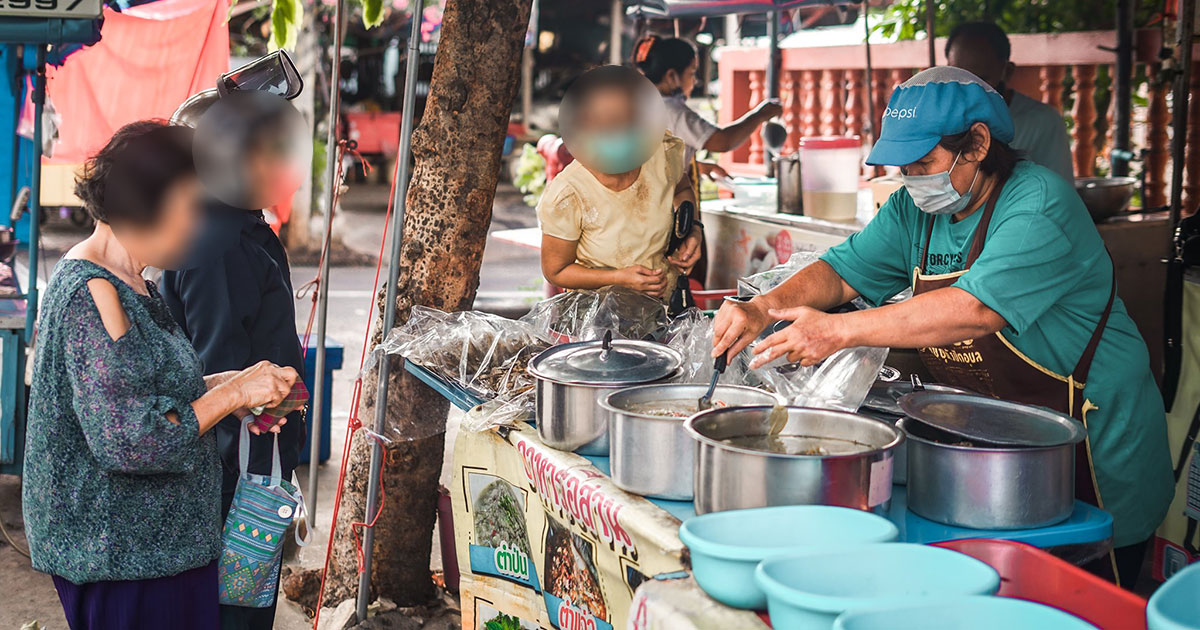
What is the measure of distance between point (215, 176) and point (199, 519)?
740 mm

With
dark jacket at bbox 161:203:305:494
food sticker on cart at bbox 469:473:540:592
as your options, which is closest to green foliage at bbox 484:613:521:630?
food sticker on cart at bbox 469:473:540:592

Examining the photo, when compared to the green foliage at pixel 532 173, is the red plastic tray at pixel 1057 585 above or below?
below

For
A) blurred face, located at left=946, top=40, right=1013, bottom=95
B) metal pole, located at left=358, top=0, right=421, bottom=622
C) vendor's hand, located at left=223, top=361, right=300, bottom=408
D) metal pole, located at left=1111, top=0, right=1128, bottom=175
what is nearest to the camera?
vendor's hand, located at left=223, top=361, right=300, bottom=408

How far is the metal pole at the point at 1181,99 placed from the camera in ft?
11.9

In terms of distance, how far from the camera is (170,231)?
7.16 feet

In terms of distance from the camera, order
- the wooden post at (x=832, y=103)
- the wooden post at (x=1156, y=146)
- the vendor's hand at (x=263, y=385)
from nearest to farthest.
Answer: the vendor's hand at (x=263, y=385) → the wooden post at (x=1156, y=146) → the wooden post at (x=832, y=103)

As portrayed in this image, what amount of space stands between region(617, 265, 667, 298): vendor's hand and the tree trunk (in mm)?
488

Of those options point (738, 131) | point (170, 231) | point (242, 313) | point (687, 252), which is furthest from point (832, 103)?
point (170, 231)

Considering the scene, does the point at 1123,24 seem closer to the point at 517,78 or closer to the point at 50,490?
the point at 517,78

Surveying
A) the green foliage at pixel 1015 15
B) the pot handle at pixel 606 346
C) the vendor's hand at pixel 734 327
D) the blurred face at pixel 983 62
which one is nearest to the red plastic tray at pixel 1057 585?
the vendor's hand at pixel 734 327

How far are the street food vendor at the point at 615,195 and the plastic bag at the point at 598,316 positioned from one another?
40mm

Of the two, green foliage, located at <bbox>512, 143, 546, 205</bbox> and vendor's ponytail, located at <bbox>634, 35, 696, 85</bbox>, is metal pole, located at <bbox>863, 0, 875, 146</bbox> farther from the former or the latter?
green foliage, located at <bbox>512, 143, 546, 205</bbox>

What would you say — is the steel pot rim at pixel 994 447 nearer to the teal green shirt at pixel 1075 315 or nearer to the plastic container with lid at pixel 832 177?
the teal green shirt at pixel 1075 315

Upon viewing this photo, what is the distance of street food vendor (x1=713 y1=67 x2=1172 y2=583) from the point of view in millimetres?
2121
